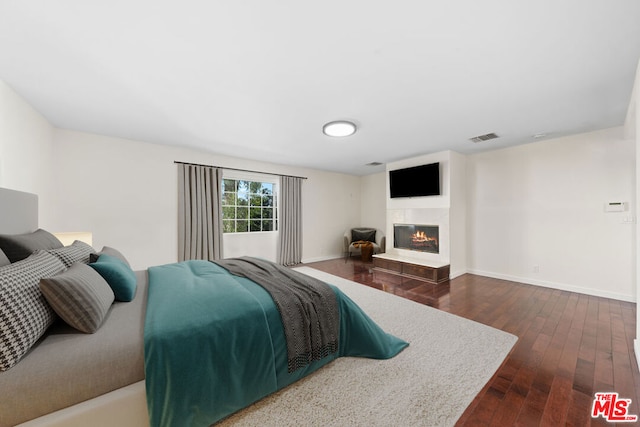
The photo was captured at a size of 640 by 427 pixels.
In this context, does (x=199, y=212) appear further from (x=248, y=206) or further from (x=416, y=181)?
(x=416, y=181)

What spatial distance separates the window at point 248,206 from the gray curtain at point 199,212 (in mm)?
325

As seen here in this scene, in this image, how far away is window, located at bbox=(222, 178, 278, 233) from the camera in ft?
15.6

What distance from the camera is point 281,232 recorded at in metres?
5.27

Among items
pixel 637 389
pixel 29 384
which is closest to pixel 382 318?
pixel 637 389

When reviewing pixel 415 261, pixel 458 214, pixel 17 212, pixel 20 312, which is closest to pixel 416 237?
pixel 415 261

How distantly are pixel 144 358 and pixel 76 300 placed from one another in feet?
1.58

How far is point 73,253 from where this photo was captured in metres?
1.79

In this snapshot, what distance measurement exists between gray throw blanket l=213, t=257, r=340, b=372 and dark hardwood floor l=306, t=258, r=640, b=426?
0.91 m

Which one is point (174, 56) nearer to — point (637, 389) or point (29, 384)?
point (29, 384)

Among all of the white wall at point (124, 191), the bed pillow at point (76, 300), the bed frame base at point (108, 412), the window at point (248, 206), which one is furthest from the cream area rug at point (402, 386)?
the window at point (248, 206)

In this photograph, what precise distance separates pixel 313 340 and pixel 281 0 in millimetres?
2124

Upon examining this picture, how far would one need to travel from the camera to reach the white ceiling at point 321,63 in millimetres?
1382

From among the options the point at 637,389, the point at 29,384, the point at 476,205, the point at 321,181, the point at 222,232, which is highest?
the point at 321,181

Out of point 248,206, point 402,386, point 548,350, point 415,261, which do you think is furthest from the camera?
point 248,206
